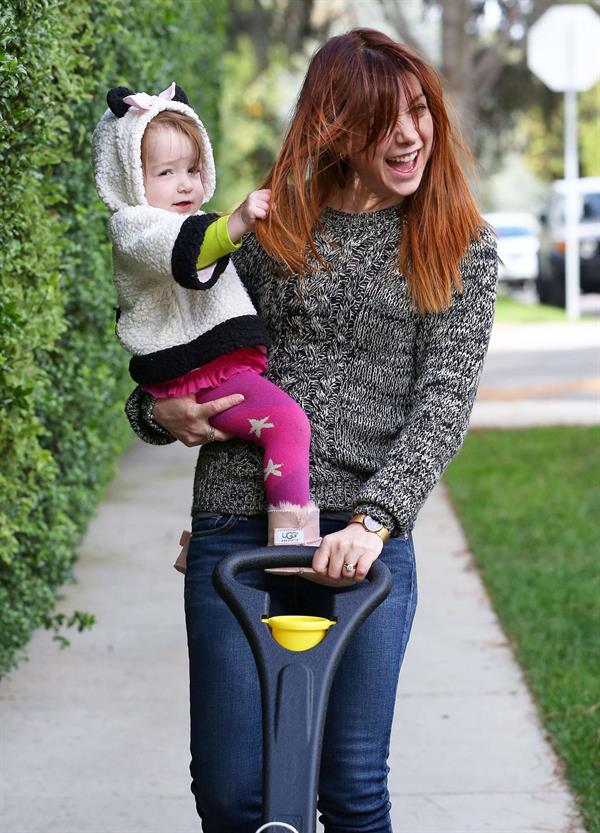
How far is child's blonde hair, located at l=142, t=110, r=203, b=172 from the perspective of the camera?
114 inches

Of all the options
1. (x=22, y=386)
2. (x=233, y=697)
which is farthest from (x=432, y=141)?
(x=22, y=386)

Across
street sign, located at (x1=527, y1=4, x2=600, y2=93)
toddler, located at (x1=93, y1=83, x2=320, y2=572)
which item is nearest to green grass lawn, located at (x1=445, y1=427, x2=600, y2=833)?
toddler, located at (x1=93, y1=83, x2=320, y2=572)

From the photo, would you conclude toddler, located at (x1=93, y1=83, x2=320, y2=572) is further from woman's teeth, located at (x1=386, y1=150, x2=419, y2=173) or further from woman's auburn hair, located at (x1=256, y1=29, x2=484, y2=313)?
woman's teeth, located at (x1=386, y1=150, x2=419, y2=173)

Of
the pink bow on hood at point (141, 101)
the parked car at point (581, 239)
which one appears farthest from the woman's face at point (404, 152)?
the parked car at point (581, 239)

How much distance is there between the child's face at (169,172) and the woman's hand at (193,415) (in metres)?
0.39

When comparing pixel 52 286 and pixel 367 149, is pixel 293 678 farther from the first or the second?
pixel 52 286

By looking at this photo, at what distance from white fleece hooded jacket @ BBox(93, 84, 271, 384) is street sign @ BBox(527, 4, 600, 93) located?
45.2 ft

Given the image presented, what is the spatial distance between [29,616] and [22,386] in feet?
3.04

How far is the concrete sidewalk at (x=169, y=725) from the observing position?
4109mm

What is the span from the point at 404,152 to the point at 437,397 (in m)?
0.47

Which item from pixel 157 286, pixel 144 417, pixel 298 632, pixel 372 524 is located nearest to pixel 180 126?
pixel 157 286

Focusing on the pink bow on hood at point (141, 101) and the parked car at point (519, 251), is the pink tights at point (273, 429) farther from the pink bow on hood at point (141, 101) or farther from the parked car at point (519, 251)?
the parked car at point (519, 251)

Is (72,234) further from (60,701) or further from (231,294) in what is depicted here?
(231,294)

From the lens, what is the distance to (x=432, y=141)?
278 centimetres
